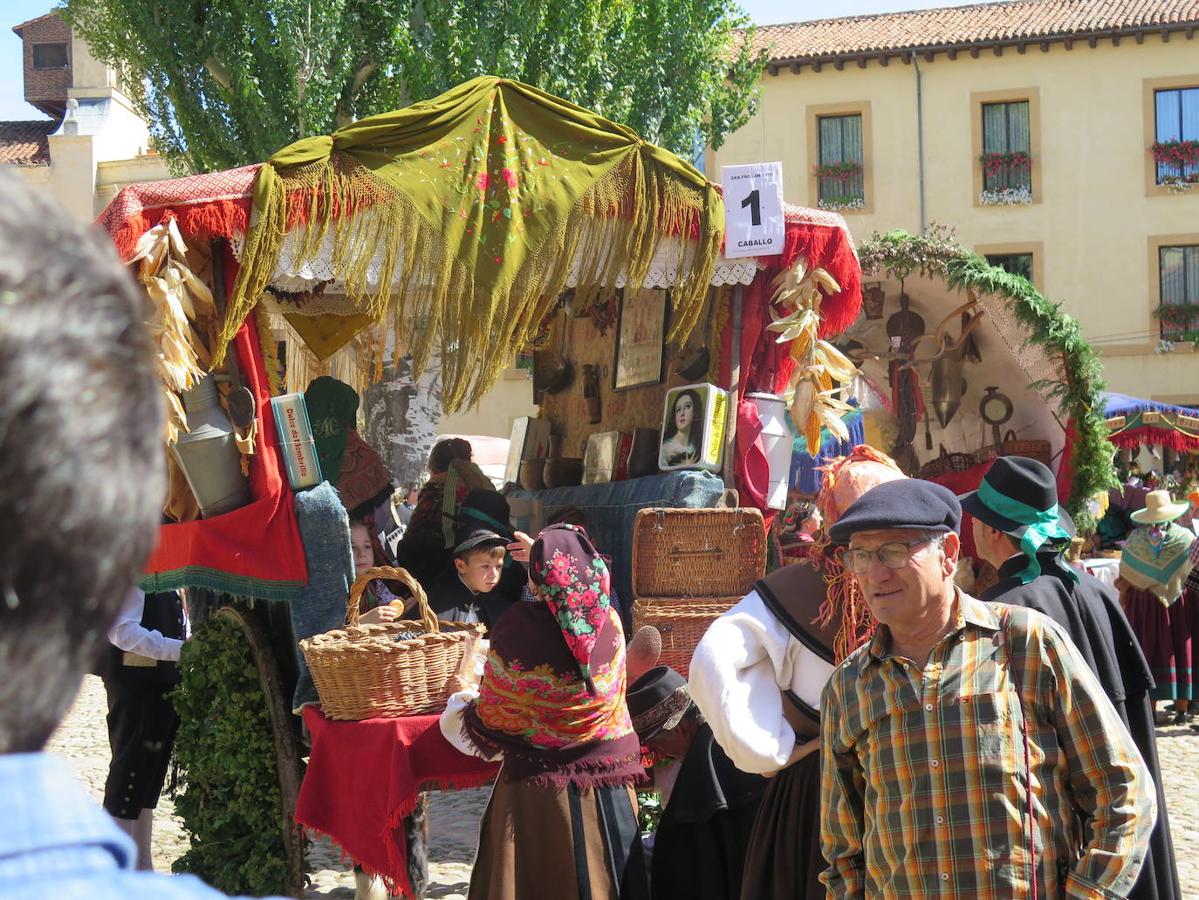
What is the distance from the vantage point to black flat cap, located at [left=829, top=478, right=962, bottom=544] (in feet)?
10.2

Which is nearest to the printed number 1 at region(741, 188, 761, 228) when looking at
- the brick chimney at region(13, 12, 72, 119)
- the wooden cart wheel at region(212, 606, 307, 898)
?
the wooden cart wheel at region(212, 606, 307, 898)

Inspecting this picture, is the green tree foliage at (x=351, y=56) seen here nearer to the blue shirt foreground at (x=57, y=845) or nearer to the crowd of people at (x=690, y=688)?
the crowd of people at (x=690, y=688)

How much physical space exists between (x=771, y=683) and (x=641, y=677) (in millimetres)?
1407

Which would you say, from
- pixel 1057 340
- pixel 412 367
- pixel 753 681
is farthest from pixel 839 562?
pixel 1057 340

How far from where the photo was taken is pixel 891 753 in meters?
3.00

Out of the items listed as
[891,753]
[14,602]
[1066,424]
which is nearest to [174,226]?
[891,753]

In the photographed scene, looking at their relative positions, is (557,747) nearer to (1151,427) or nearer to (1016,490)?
(1016,490)

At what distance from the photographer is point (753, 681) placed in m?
3.84

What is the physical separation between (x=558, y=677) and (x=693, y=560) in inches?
84.6

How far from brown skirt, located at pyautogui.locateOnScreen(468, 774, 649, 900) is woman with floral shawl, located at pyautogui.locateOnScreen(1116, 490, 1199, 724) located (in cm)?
712

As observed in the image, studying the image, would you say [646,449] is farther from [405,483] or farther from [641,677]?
[405,483]

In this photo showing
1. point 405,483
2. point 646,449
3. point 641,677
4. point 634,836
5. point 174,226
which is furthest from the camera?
point 405,483

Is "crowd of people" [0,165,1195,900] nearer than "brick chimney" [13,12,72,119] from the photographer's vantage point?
Yes

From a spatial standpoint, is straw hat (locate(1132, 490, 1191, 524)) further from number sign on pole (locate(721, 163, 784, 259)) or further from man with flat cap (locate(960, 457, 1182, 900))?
man with flat cap (locate(960, 457, 1182, 900))
